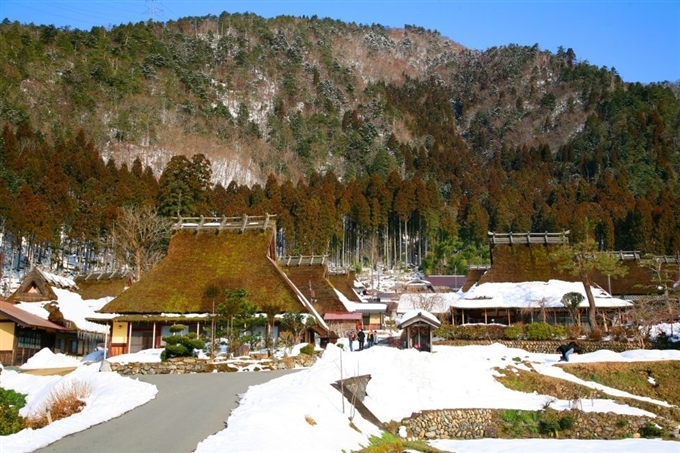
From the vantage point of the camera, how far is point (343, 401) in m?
14.4

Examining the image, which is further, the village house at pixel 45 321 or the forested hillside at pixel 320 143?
the forested hillside at pixel 320 143

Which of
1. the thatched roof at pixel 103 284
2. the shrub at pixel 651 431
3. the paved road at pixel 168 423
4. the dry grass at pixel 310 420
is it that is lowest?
the shrub at pixel 651 431

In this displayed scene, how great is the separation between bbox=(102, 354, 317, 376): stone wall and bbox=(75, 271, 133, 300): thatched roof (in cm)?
2064

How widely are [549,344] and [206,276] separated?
16857 millimetres

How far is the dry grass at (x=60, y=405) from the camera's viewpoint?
40.6 feet

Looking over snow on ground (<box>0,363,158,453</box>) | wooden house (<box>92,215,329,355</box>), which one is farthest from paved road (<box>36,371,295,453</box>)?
wooden house (<box>92,215,329,355</box>)

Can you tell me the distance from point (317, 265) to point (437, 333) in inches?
489

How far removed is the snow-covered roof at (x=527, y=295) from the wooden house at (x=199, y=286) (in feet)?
35.9

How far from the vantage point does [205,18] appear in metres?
158

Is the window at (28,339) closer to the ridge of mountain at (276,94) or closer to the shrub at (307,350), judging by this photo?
the shrub at (307,350)

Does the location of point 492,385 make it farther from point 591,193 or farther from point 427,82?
point 427,82

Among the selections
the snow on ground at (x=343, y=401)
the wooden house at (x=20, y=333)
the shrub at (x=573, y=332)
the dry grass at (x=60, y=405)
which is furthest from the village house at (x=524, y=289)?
the dry grass at (x=60, y=405)

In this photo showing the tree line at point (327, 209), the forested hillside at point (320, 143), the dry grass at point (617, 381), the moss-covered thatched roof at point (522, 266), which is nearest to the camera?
the dry grass at point (617, 381)

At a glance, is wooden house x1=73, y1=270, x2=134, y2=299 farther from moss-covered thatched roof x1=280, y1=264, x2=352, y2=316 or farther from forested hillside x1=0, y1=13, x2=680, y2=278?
moss-covered thatched roof x1=280, y1=264, x2=352, y2=316
